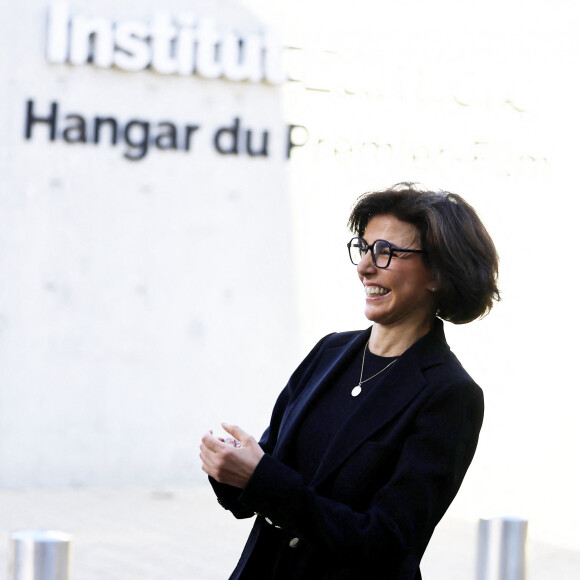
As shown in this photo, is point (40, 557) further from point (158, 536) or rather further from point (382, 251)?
point (158, 536)

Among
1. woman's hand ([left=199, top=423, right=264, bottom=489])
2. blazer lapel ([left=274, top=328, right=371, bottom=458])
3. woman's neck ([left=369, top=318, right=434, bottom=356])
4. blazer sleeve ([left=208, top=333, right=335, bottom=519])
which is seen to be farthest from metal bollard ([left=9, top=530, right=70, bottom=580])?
woman's neck ([left=369, top=318, right=434, bottom=356])

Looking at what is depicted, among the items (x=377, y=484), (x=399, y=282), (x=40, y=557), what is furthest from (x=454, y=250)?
(x=40, y=557)

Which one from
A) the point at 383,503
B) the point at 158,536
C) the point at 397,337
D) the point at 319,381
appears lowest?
the point at 158,536

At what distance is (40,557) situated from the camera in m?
3.09

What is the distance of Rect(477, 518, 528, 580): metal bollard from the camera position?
409 cm

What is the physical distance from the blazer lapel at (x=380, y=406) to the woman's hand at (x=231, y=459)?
191mm

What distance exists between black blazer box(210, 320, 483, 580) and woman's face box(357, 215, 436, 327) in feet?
0.25

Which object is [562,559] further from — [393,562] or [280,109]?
[393,562]

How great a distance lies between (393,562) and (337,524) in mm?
185

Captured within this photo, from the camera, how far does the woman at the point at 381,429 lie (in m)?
2.37

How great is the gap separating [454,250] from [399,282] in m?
0.14

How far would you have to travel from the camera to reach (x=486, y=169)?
9.34 meters

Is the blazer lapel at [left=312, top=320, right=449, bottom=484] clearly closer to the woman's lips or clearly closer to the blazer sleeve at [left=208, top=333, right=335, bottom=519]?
the woman's lips

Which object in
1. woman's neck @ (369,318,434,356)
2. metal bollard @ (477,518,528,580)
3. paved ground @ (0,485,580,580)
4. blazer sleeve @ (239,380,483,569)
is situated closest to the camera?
blazer sleeve @ (239,380,483,569)
